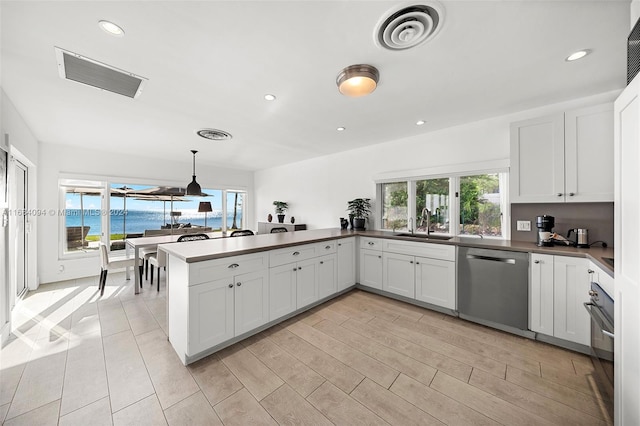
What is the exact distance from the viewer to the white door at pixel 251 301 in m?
2.12

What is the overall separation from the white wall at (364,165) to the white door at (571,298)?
137cm

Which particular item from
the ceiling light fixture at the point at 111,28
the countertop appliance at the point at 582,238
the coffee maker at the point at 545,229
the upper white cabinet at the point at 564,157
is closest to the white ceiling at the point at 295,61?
the ceiling light fixture at the point at 111,28

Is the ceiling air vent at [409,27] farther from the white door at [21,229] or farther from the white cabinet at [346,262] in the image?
the white door at [21,229]

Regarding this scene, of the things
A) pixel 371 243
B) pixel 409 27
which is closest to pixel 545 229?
pixel 371 243

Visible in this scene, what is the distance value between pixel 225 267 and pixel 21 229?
361cm

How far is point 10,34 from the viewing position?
148cm

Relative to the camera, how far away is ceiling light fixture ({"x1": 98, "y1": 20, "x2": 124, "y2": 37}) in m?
1.38

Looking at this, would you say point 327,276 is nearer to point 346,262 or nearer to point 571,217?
point 346,262

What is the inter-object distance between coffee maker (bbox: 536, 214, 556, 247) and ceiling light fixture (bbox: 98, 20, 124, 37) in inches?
151

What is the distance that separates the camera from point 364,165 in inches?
165

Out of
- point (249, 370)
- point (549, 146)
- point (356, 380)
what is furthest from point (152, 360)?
point (549, 146)

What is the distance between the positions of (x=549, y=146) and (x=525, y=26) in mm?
1456

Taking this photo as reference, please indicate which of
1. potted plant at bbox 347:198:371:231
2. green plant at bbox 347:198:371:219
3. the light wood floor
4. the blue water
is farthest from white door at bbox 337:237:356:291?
the blue water

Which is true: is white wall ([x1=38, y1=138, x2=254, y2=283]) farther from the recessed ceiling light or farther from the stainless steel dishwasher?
the recessed ceiling light
